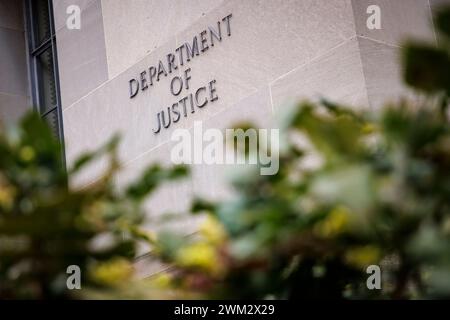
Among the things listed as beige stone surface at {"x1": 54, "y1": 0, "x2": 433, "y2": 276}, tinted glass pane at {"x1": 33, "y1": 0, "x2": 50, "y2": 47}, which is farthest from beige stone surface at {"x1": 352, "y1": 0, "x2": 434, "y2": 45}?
tinted glass pane at {"x1": 33, "y1": 0, "x2": 50, "y2": 47}

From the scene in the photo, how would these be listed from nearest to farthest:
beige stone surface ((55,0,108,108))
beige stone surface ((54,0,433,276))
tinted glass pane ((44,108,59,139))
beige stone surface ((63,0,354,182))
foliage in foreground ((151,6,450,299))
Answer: foliage in foreground ((151,6,450,299)), beige stone surface ((54,0,433,276)), beige stone surface ((63,0,354,182)), beige stone surface ((55,0,108,108)), tinted glass pane ((44,108,59,139))

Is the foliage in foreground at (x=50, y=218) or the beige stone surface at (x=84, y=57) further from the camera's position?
the beige stone surface at (x=84, y=57)

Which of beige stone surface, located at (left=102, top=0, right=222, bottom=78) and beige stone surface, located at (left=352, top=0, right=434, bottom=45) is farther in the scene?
beige stone surface, located at (left=102, top=0, right=222, bottom=78)

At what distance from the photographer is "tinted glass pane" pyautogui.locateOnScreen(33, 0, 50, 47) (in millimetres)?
11312

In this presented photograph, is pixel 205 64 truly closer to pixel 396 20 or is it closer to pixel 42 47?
pixel 396 20

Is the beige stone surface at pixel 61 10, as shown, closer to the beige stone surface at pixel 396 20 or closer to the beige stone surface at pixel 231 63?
the beige stone surface at pixel 231 63

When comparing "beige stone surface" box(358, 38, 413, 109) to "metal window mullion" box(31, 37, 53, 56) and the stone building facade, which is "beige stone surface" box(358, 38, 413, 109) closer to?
the stone building facade

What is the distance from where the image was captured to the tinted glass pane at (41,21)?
11.3 m

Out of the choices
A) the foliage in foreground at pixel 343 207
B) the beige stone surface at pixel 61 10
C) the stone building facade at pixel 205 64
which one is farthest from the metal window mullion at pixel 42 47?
the foliage in foreground at pixel 343 207

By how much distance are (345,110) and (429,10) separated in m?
5.70

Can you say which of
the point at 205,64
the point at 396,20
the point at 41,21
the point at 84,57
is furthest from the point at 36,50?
the point at 396,20

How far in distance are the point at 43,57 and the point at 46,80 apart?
285mm
